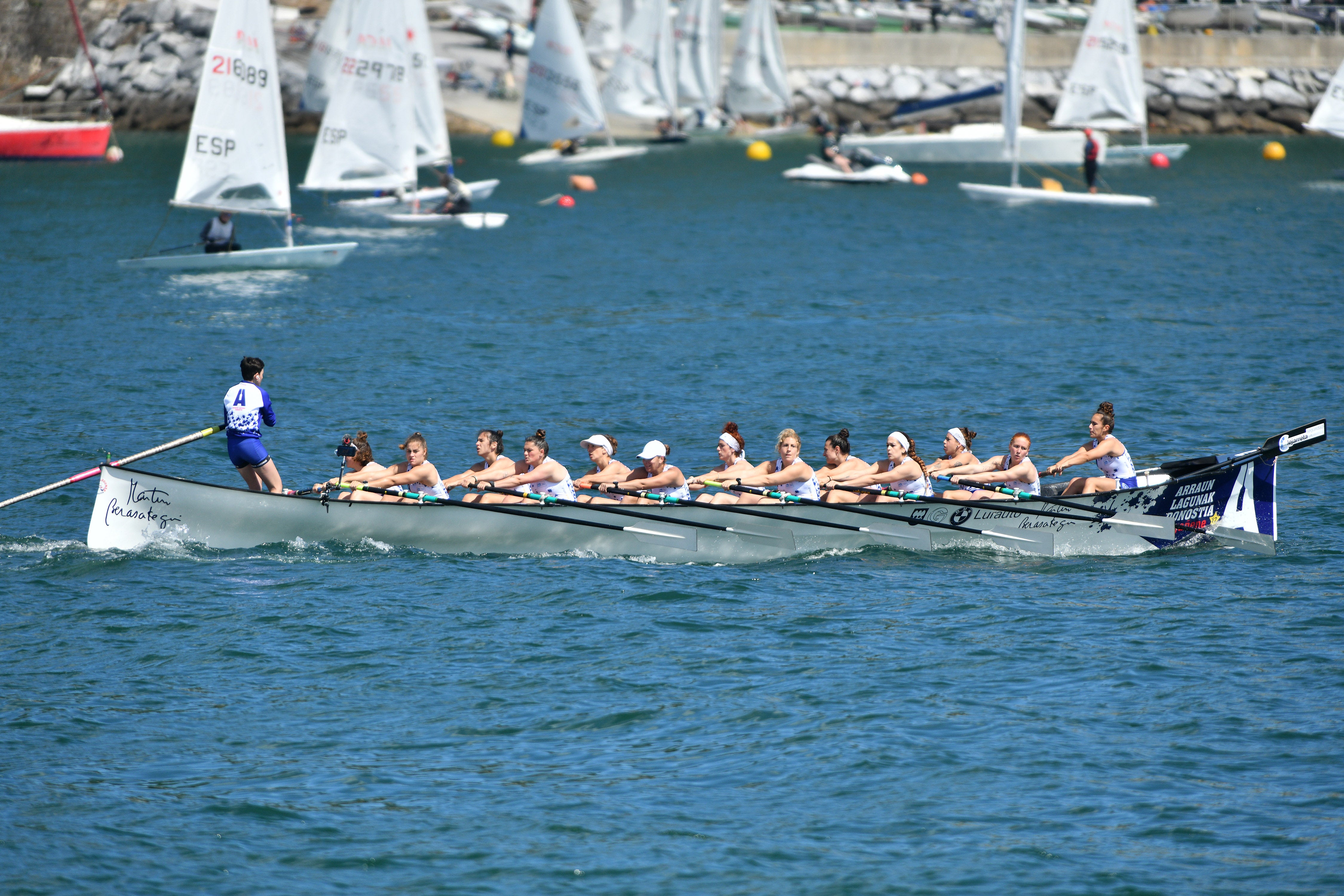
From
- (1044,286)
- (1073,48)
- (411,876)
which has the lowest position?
(411,876)

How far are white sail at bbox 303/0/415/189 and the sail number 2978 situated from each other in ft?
22.2

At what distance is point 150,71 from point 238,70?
153 feet

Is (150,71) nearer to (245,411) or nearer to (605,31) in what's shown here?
(605,31)

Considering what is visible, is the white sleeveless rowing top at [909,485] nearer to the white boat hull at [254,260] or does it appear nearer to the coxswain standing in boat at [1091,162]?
the white boat hull at [254,260]

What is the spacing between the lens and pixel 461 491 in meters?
21.0

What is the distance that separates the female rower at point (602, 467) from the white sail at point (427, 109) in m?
31.2

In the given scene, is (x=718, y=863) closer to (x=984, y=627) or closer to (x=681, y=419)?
(x=984, y=627)

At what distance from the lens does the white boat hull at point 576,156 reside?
6950 centimetres

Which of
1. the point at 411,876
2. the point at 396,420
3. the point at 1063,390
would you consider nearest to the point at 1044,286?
the point at 1063,390

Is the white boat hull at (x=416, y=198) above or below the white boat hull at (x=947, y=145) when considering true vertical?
below

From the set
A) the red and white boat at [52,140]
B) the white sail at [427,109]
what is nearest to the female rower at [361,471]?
the white sail at [427,109]

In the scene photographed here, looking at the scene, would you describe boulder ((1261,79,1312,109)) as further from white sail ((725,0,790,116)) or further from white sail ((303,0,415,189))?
white sail ((303,0,415,189))

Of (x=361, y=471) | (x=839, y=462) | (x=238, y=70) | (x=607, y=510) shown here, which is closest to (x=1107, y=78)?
(x=238, y=70)

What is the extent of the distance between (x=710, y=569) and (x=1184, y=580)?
6158 mm
